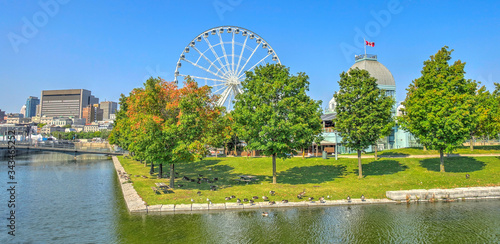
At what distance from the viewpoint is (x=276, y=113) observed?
3381 centimetres

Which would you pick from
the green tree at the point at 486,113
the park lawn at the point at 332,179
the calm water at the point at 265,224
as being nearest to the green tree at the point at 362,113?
the park lawn at the point at 332,179

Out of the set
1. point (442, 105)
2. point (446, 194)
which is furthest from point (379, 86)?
point (446, 194)

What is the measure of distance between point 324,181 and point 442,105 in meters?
16.2

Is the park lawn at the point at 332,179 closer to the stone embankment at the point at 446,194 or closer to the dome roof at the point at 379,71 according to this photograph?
the stone embankment at the point at 446,194

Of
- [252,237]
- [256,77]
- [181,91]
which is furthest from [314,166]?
[252,237]

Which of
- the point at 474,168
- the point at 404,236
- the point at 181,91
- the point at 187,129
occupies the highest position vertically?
the point at 181,91

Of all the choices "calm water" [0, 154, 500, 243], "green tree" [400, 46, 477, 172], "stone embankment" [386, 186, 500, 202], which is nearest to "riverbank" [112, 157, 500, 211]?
"stone embankment" [386, 186, 500, 202]

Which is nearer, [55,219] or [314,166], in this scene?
[55,219]

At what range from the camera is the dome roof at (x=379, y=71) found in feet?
210

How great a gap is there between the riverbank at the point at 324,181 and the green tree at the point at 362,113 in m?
4.51

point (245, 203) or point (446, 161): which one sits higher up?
point (446, 161)

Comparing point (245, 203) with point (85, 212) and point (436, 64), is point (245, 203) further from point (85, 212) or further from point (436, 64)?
point (436, 64)

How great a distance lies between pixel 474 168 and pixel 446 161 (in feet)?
12.7

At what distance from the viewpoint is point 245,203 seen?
2719cm
